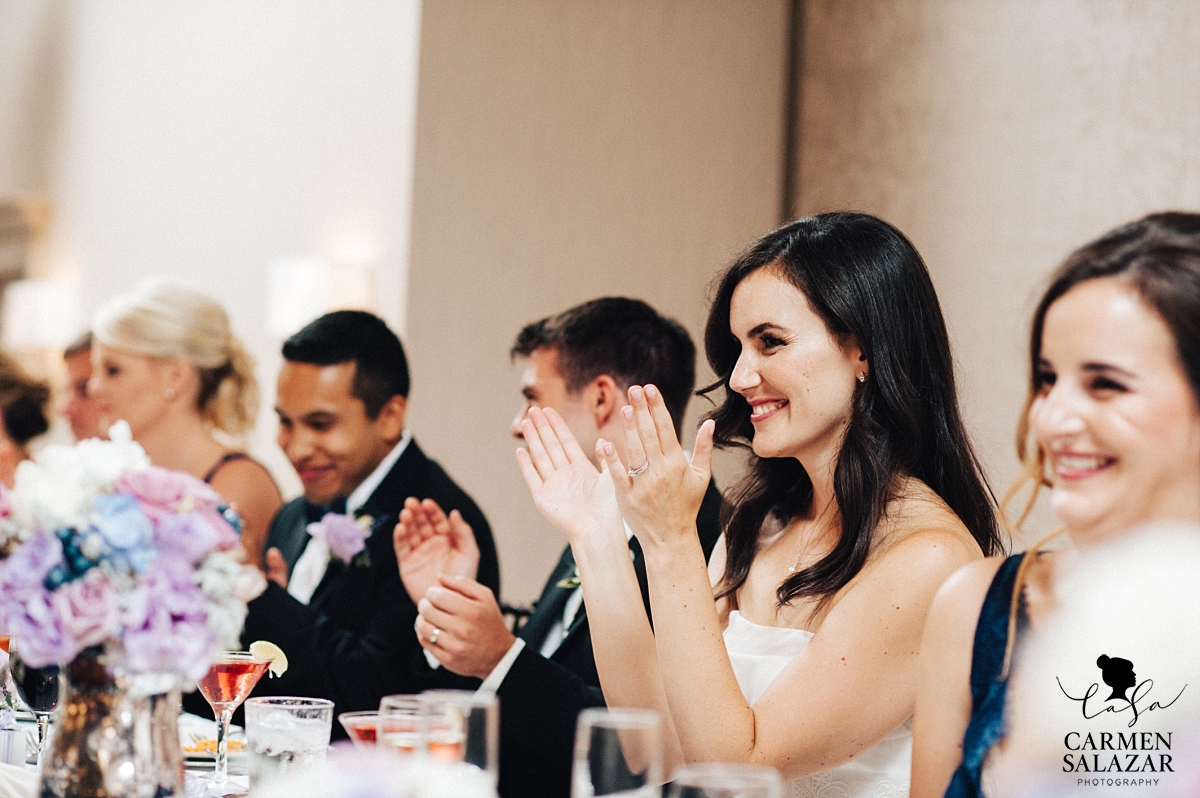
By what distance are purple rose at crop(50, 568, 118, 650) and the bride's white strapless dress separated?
99 centimetres

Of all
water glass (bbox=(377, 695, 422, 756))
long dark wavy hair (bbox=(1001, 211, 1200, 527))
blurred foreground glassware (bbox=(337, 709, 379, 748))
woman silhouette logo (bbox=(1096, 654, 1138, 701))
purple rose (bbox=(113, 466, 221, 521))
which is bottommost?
blurred foreground glassware (bbox=(337, 709, 379, 748))

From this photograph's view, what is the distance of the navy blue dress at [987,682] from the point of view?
4.65 ft

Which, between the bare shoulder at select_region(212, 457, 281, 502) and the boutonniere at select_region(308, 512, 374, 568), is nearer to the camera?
the boutonniere at select_region(308, 512, 374, 568)

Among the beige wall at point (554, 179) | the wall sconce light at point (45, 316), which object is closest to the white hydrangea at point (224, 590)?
the beige wall at point (554, 179)

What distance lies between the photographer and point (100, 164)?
6438 mm

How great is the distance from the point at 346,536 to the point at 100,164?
4171 mm

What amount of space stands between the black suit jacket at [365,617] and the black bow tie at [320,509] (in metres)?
0.17

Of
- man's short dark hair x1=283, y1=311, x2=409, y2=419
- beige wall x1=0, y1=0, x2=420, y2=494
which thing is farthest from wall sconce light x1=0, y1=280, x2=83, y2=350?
man's short dark hair x1=283, y1=311, x2=409, y2=419

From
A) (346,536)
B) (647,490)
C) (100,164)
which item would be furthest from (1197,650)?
(100,164)

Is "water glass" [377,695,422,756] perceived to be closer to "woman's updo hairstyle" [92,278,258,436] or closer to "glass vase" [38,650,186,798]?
"glass vase" [38,650,186,798]

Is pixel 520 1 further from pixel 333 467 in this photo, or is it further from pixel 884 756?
pixel 884 756

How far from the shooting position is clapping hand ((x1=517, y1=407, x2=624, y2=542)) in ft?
6.79

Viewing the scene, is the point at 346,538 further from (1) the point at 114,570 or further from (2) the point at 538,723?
(1) the point at 114,570

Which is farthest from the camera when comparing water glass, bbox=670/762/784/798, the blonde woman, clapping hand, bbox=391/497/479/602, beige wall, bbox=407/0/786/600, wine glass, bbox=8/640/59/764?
beige wall, bbox=407/0/786/600
